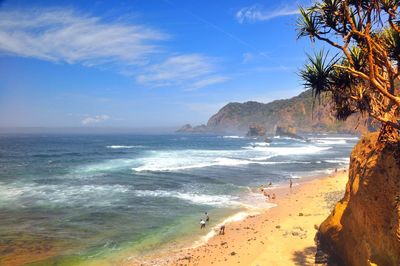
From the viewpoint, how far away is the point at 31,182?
38.8m

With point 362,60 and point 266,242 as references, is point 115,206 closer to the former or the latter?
point 266,242

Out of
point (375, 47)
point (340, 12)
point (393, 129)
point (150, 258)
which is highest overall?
point (340, 12)

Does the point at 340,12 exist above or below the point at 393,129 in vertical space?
above

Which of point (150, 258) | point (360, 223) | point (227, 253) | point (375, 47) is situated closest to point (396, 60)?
point (375, 47)

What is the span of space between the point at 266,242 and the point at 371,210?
9787 millimetres

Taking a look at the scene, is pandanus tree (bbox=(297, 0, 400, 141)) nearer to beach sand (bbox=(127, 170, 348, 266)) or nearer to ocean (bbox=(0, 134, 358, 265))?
beach sand (bbox=(127, 170, 348, 266))

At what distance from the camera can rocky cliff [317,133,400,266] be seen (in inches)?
346

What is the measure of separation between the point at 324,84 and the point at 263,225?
46.6 ft

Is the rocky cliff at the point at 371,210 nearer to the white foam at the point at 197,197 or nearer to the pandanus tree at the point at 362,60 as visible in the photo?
the pandanus tree at the point at 362,60

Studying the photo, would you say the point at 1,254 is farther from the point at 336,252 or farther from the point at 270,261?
the point at 336,252

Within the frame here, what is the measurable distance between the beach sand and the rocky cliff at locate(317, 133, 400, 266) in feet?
10.8

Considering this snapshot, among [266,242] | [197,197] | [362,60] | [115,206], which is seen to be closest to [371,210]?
[362,60]

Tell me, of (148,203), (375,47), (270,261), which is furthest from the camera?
(148,203)

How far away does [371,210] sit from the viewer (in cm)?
965
